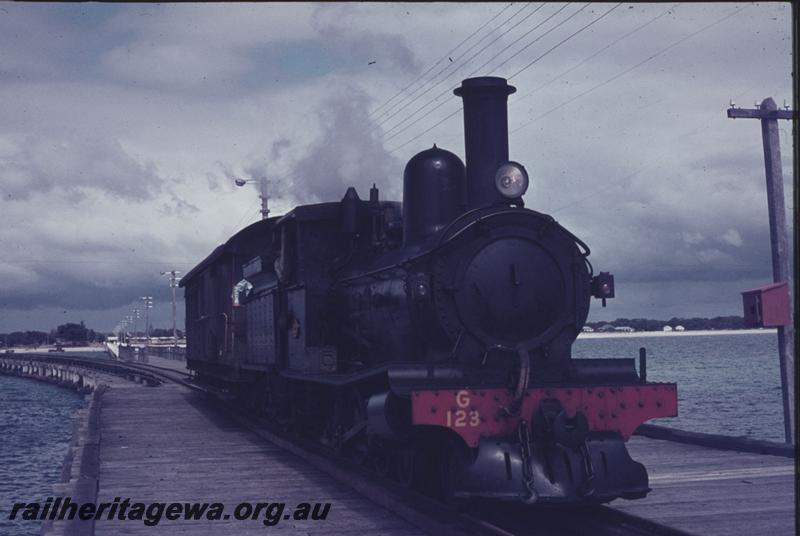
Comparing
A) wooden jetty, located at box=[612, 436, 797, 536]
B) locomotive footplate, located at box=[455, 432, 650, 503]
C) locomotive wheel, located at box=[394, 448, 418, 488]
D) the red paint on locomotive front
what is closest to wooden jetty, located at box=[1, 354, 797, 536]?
wooden jetty, located at box=[612, 436, 797, 536]

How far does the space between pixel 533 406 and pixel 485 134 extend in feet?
9.34

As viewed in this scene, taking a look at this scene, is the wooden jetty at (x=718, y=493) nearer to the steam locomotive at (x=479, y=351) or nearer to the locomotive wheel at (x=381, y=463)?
the steam locomotive at (x=479, y=351)

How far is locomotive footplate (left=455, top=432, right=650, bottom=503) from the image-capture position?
737 cm

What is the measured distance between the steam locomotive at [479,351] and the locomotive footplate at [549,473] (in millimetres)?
11

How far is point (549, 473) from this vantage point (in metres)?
7.49

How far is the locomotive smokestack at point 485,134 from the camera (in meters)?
9.10

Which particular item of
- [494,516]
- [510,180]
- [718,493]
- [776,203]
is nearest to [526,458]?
[494,516]

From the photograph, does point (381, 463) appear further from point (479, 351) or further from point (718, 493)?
point (718, 493)

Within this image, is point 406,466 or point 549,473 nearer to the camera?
point 549,473

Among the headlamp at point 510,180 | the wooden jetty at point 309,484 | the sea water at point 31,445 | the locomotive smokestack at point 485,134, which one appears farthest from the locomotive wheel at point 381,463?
the sea water at point 31,445

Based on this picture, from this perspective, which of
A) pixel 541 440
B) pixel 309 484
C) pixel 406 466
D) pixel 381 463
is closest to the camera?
pixel 541 440

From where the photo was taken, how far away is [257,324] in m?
15.3

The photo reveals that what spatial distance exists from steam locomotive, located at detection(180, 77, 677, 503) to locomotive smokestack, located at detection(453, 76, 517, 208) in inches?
0.5

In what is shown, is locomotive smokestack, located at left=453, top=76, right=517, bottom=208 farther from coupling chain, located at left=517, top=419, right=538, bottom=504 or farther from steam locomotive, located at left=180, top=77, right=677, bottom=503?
coupling chain, located at left=517, top=419, right=538, bottom=504
